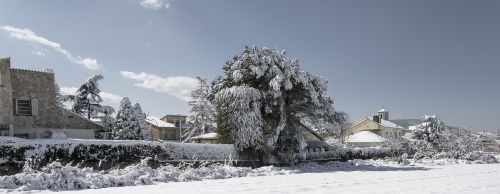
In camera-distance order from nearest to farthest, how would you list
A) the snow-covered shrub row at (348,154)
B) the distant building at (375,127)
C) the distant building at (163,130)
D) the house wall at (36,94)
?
the house wall at (36,94)
the snow-covered shrub row at (348,154)
the distant building at (163,130)
the distant building at (375,127)

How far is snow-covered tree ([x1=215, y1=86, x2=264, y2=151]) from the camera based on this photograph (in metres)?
27.8

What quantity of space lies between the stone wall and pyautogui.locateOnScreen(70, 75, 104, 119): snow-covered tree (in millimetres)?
25478

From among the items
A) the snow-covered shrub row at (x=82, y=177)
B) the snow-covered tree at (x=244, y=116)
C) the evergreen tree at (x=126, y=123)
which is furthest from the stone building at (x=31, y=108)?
the snow-covered shrub row at (x=82, y=177)

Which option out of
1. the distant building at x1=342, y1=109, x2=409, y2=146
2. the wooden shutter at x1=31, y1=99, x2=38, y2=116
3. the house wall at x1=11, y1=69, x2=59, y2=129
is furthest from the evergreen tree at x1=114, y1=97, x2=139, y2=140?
the distant building at x1=342, y1=109, x2=409, y2=146

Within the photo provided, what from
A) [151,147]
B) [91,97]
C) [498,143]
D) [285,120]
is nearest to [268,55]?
A: [285,120]

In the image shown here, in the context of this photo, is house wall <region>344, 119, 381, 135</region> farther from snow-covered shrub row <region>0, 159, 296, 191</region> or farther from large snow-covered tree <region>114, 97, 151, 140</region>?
snow-covered shrub row <region>0, 159, 296, 191</region>

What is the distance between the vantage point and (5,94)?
26922mm

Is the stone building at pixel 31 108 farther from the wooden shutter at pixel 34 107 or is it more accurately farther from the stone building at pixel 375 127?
the stone building at pixel 375 127

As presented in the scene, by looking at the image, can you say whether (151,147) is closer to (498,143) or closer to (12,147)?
(12,147)

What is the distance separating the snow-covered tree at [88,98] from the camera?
172 ft

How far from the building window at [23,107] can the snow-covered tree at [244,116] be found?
39.5 ft

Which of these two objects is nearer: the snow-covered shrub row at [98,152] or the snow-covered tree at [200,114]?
the snow-covered shrub row at [98,152]

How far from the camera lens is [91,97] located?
53250 mm

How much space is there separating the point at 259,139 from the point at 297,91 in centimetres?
424
